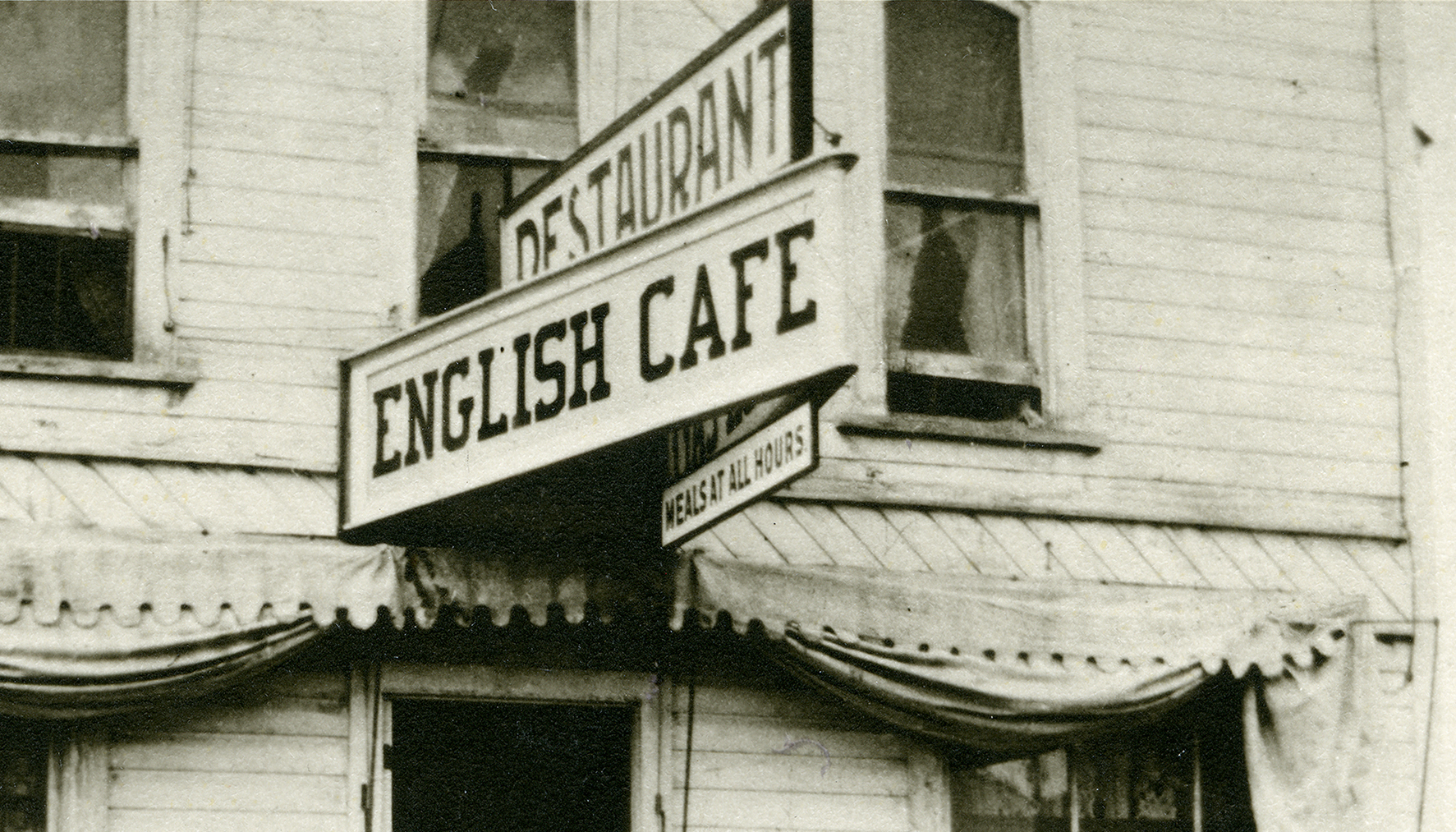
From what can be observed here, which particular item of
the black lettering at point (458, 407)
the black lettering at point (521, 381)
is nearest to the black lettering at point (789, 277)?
the black lettering at point (521, 381)

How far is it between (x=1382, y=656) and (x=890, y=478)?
233 centimetres

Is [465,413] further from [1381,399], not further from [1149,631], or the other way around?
[1381,399]

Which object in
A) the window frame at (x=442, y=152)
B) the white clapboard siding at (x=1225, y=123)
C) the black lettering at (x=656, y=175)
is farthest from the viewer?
the white clapboard siding at (x=1225, y=123)

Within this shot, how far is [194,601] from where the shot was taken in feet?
24.6

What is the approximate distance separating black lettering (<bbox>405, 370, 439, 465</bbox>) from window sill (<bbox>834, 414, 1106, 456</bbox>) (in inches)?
78.4

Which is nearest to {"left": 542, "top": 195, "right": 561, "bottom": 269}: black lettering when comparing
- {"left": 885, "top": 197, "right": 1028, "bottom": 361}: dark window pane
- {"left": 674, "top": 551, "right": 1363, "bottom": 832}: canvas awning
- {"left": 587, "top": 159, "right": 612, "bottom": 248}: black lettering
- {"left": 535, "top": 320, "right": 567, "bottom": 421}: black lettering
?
{"left": 587, "top": 159, "right": 612, "bottom": 248}: black lettering

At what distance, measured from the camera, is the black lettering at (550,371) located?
7.00m

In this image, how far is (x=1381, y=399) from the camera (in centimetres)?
964

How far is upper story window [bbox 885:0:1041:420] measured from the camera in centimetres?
920

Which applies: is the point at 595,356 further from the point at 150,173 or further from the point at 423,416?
the point at 150,173

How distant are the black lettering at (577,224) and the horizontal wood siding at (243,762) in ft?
6.27

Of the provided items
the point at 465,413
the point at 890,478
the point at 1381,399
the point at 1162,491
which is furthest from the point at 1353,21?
the point at 465,413

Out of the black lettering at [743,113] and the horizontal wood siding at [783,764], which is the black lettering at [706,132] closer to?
the black lettering at [743,113]

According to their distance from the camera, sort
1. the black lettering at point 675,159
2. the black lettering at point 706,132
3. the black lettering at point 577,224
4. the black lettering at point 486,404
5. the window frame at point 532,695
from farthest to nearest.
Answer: the window frame at point 532,695, the black lettering at point 577,224, the black lettering at point 486,404, the black lettering at point 675,159, the black lettering at point 706,132
